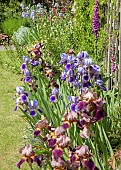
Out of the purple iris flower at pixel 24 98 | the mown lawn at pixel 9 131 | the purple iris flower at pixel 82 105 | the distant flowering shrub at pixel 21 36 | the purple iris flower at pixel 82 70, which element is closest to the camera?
the purple iris flower at pixel 82 105

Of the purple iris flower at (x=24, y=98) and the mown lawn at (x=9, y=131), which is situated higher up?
the purple iris flower at (x=24, y=98)

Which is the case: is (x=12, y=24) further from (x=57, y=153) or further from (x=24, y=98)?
(x=57, y=153)

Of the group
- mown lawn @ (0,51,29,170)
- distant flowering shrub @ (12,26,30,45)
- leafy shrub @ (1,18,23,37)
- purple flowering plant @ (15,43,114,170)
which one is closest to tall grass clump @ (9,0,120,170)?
purple flowering plant @ (15,43,114,170)

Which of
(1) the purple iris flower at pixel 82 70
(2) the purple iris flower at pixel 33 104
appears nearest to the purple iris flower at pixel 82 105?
(1) the purple iris flower at pixel 82 70

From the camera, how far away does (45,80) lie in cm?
442

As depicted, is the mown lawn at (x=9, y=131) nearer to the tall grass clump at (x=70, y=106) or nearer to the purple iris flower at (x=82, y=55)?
the tall grass clump at (x=70, y=106)

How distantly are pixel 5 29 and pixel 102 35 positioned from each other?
8.53 m

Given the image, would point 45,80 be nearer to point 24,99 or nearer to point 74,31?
point 24,99

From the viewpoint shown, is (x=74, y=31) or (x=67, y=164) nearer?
(x=67, y=164)

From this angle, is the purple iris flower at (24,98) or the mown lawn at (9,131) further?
the mown lawn at (9,131)

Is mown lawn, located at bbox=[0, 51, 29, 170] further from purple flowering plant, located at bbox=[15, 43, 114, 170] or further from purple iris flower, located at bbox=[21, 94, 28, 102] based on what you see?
purple iris flower, located at bbox=[21, 94, 28, 102]

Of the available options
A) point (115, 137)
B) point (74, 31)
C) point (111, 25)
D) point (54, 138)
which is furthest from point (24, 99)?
point (74, 31)

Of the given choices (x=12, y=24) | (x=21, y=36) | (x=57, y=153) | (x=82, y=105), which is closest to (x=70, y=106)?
(x=82, y=105)

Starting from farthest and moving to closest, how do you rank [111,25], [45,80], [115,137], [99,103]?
[111,25], [45,80], [115,137], [99,103]
